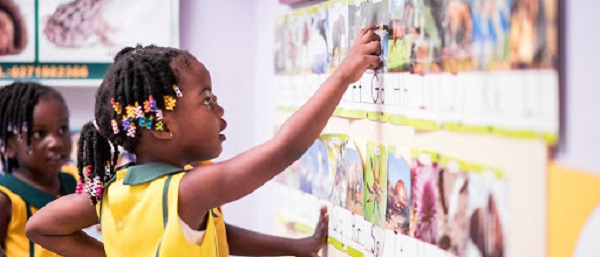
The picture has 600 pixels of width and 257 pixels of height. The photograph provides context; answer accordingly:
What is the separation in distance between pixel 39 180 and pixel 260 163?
94 centimetres

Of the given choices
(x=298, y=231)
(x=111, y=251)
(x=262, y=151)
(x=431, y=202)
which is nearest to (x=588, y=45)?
(x=431, y=202)

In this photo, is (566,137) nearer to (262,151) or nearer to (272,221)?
(262,151)

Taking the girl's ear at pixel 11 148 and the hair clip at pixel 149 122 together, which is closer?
the hair clip at pixel 149 122

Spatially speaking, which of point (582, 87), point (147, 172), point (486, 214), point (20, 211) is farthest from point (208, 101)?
point (20, 211)

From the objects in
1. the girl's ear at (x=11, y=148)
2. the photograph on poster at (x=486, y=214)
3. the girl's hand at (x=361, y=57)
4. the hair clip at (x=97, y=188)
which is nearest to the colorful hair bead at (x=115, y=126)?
Result: the hair clip at (x=97, y=188)

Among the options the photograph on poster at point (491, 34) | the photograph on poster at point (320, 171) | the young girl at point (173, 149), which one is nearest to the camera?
the photograph on poster at point (491, 34)

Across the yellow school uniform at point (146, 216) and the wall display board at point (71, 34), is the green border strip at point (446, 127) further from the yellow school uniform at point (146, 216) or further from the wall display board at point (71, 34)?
the wall display board at point (71, 34)

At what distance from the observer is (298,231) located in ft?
5.75

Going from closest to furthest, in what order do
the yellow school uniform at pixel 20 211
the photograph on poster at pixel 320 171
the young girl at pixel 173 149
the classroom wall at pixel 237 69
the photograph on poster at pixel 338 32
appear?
the young girl at pixel 173 149, the photograph on poster at pixel 338 32, the photograph on poster at pixel 320 171, the yellow school uniform at pixel 20 211, the classroom wall at pixel 237 69

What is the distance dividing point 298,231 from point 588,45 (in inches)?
38.2

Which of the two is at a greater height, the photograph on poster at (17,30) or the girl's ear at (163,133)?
the photograph on poster at (17,30)

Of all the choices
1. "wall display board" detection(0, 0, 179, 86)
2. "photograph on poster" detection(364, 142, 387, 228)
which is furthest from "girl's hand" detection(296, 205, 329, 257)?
"wall display board" detection(0, 0, 179, 86)

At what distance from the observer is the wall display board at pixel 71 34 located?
226cm

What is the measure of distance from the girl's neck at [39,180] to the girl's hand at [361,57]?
3.09 ft
